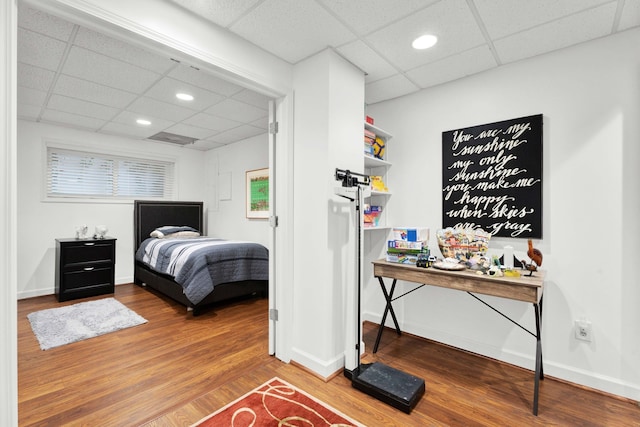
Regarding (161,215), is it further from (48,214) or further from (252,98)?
(252,98)

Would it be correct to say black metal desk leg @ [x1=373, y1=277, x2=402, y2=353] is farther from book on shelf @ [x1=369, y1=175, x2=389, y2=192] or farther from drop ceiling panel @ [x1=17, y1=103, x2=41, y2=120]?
drop ceiling panel @ [x1=17, y1=103, x2=41, y2=120]

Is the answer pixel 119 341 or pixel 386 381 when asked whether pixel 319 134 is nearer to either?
pixel 386 381

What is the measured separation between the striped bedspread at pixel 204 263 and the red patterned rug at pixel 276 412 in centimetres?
168

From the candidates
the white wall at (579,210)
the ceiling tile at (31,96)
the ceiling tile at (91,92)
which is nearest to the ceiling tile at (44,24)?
→ the ceiling tile at (91,92)

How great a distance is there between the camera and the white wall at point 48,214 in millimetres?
4070

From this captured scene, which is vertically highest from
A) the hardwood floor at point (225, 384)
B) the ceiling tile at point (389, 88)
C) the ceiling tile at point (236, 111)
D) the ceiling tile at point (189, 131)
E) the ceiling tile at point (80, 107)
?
the ceiling tile at point (236, 111)

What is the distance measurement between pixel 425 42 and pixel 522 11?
0.56 meters

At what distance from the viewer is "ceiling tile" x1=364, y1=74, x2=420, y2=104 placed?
8.79ft

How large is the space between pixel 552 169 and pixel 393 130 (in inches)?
53.6

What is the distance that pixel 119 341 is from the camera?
2.77 m

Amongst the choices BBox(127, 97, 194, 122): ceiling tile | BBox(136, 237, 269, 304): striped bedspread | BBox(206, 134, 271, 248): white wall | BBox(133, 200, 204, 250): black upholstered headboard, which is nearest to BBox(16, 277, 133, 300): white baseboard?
BBox(133, 200, 204, 250): black upholstered headboard

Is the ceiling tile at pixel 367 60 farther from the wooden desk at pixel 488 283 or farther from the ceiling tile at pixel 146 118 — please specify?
the ceiling tile at pixel 146 118

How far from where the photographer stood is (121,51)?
2.28 m

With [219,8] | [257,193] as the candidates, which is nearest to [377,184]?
[219,8]
